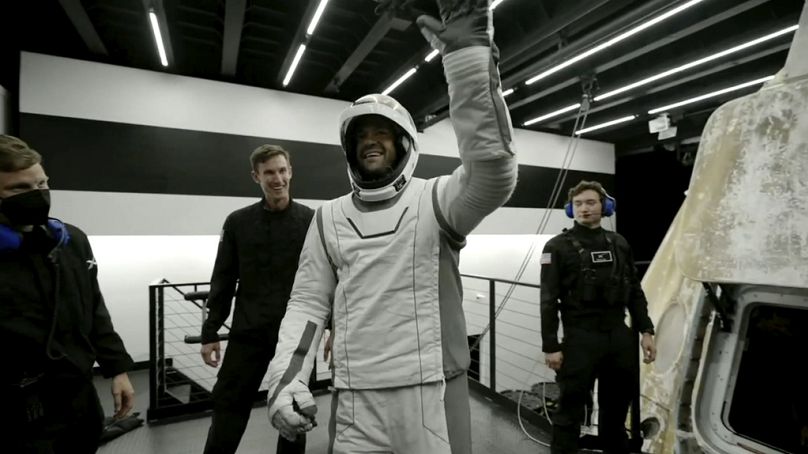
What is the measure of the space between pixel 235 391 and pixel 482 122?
6.01ft

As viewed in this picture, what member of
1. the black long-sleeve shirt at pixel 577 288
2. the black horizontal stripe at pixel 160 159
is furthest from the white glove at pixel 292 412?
the black horizontal stripe at pixel 160 159

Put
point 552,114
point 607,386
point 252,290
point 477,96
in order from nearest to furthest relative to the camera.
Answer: point 477,96 → point 252,290 → point 607,386 → point 552,114

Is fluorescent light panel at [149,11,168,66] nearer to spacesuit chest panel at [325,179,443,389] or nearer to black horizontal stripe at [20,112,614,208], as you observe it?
black horizontal stripe at [20,112,614,208]

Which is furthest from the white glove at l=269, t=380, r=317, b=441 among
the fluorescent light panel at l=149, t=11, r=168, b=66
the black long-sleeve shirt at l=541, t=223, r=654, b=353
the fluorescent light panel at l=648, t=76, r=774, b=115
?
the fluorescent light panel at l=648, t=76, r=774, b=115

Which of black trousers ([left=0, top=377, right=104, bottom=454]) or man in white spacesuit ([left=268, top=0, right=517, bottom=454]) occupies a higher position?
man in white spacesuit ([left=268, top=0, right=517, bottom=454])

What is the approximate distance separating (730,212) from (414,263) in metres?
1.12

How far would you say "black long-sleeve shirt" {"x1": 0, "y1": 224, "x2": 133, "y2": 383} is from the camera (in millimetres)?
1402

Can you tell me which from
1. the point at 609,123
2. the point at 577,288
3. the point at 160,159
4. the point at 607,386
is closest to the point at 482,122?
the point at 577,288

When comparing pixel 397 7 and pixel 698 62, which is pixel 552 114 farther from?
pixel 397 7

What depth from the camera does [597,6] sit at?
12.8 ft

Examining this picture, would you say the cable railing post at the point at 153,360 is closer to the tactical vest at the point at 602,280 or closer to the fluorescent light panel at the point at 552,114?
the tactical vest at the point at 602,280

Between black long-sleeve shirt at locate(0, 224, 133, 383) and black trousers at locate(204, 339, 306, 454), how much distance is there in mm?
481

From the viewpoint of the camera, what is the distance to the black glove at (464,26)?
94 centimetres

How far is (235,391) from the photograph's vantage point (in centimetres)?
199
